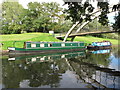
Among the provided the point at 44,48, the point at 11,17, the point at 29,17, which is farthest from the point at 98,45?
the point at 11,17

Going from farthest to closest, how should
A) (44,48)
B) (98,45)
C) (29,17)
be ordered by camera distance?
(29,17)
(98,45)
(44,48)

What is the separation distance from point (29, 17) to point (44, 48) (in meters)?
26.8

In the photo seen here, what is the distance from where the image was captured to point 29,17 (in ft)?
178

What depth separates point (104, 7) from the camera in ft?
25.8

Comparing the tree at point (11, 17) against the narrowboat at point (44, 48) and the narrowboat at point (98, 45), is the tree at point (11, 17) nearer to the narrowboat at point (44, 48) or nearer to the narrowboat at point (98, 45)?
the narrowboat at point (44, 48)

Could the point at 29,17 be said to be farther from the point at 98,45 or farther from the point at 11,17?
the point at 98,45

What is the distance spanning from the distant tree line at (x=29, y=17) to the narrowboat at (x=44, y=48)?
21432mm

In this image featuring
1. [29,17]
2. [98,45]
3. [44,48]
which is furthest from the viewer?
[29,17]

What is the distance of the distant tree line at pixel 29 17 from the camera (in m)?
53.7

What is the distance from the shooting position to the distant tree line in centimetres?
5369

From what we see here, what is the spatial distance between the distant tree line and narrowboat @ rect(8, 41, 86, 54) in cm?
2143

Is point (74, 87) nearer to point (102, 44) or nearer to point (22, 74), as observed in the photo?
point (22, 74)

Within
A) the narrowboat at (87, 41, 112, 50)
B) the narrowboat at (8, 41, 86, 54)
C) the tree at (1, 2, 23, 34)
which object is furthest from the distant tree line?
the narrowboat at (8, 41, 86, 54)

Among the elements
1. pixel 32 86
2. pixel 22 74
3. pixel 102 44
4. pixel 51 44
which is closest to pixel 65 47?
pixel 51 44
